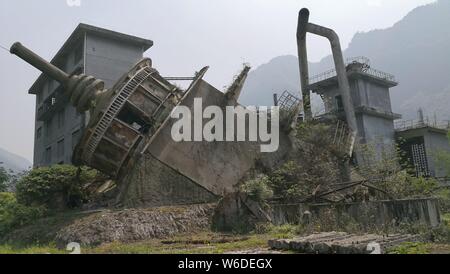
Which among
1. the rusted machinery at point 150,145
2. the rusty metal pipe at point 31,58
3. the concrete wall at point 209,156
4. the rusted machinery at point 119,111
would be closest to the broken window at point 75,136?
the rusty metal pipe at point 31,58

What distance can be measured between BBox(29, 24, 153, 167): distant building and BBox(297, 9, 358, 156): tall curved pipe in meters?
12.9

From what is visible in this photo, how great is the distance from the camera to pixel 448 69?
477ft

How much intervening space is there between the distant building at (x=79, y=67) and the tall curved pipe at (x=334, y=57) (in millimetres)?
12903

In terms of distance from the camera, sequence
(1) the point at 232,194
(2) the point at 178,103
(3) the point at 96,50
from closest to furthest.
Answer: (1) the point at 232,194 < (2) the point at 178,103 < (3) the point at 96,50

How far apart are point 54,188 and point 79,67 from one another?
49.5ft

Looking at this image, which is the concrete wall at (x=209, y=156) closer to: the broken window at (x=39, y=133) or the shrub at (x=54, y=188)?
the shrub at (x=54, y=188)

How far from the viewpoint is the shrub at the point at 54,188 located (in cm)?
1641

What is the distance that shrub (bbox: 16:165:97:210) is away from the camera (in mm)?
16406

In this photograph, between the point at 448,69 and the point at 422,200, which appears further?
the point at 448,69

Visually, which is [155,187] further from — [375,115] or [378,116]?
[378,116]

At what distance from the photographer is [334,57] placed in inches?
1125

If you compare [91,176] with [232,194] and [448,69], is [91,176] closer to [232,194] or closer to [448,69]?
[232,194]
